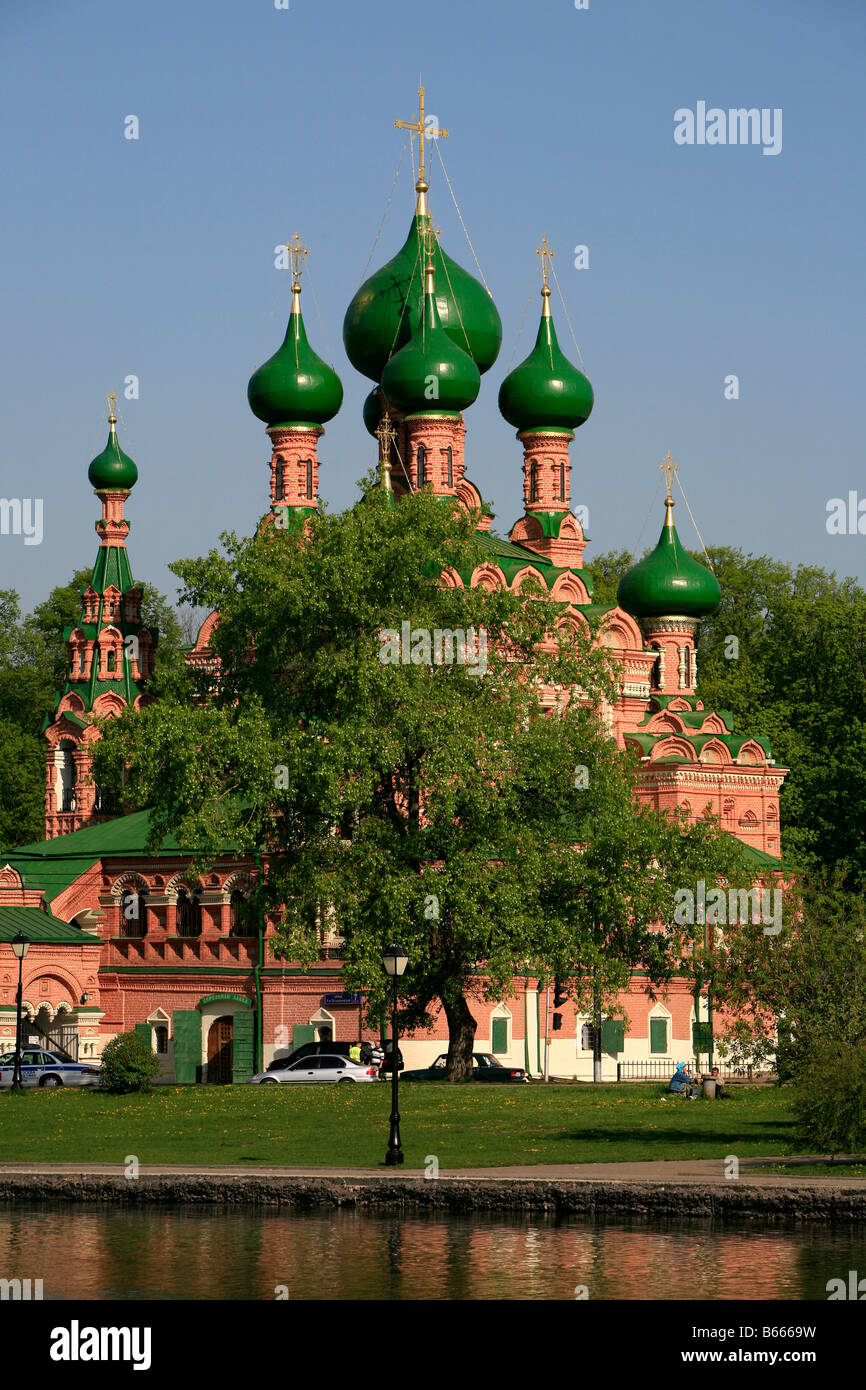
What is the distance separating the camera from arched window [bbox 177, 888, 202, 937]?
153ft

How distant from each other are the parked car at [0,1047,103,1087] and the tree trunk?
7777 millimetres

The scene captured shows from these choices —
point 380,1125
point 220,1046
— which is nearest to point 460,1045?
point 380,1125

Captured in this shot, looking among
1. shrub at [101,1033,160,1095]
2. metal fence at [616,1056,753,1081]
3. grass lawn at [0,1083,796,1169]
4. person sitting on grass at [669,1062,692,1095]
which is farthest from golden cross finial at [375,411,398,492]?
grass lawn at [0,1083,796,1169]

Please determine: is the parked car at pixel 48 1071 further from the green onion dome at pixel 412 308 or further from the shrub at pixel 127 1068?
the green onion dome at pixel 412 308

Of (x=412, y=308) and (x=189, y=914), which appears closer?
(x=189, y=914)

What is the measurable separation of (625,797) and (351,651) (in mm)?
5386

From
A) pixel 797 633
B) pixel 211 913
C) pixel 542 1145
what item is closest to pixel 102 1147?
pixel 542 1145

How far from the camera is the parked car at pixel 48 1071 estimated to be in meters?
40.5

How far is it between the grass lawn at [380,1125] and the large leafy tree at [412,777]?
8.08 ft

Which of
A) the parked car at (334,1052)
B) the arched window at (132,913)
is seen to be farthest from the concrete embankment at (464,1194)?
the arched window at (132,913)

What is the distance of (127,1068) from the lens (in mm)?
33594

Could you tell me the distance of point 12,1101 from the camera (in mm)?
33156

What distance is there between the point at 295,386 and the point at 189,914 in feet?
45.5

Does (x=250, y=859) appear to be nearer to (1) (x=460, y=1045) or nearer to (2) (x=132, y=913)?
(2) (x=132, y=913)
